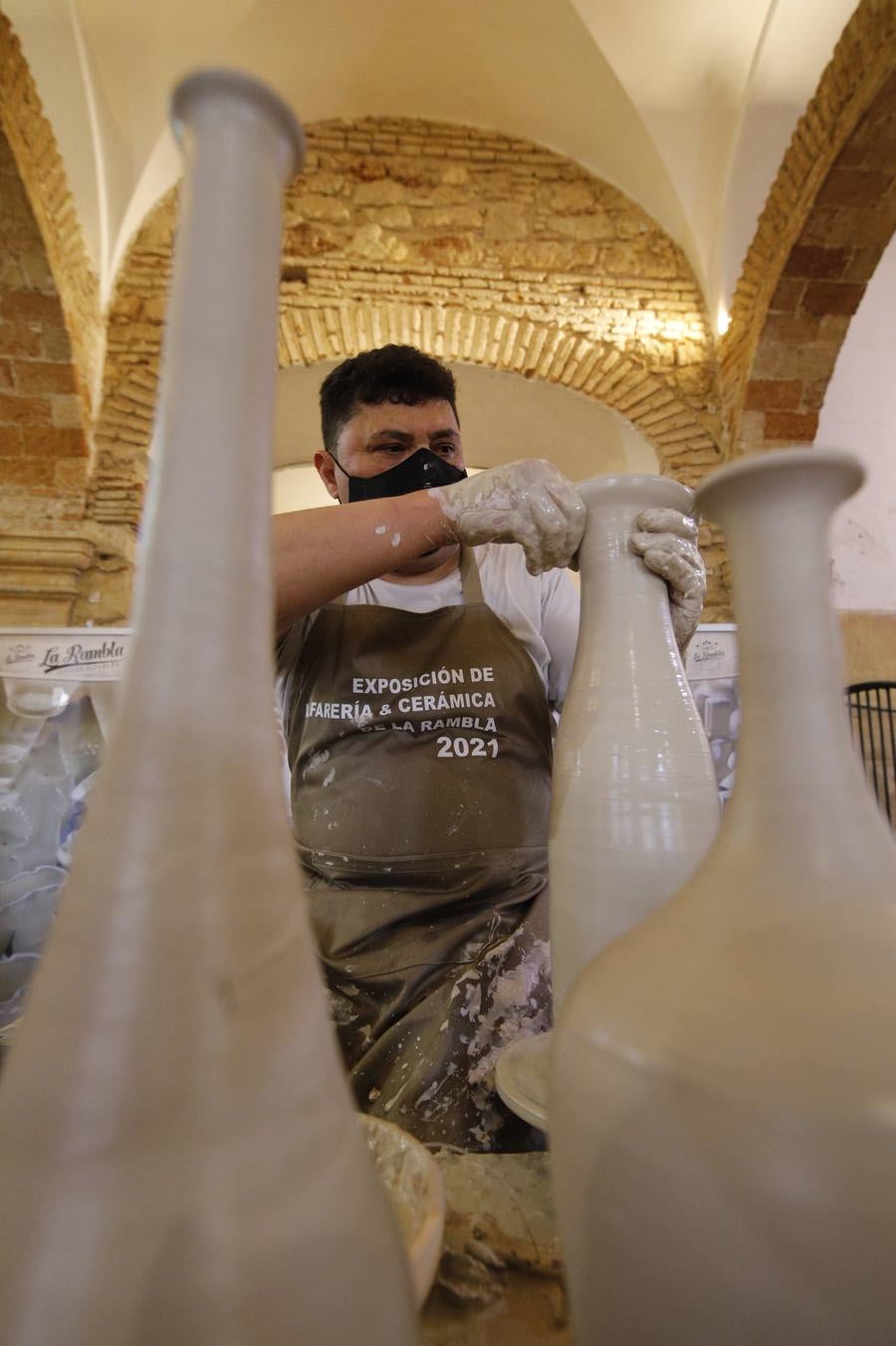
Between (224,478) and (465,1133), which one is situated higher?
(224,478)

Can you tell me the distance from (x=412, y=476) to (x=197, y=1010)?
4.53 ft

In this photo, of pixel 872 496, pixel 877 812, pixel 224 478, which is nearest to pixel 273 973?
pixel 224 478

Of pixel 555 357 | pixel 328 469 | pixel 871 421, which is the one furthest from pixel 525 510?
pixel 871 421

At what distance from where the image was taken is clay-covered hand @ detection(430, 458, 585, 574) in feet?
2.91

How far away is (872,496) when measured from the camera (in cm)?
387

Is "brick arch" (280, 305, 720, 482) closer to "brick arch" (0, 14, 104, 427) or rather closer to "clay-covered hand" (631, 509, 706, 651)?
"brick arch" (0, 14, 104, 427)

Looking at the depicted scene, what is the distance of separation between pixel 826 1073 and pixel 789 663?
0.20 m

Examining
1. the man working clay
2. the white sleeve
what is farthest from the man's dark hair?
the white sleeve

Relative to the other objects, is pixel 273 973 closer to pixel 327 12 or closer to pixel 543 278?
pixel 543 278

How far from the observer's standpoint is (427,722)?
1.38 metres

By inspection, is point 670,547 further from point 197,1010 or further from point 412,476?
point 412,476

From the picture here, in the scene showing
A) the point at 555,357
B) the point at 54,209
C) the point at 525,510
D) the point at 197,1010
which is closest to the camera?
the point at 197,1010

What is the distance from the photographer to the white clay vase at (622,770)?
2.08ft

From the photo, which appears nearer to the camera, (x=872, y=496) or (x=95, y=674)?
(x=95, y=674)
